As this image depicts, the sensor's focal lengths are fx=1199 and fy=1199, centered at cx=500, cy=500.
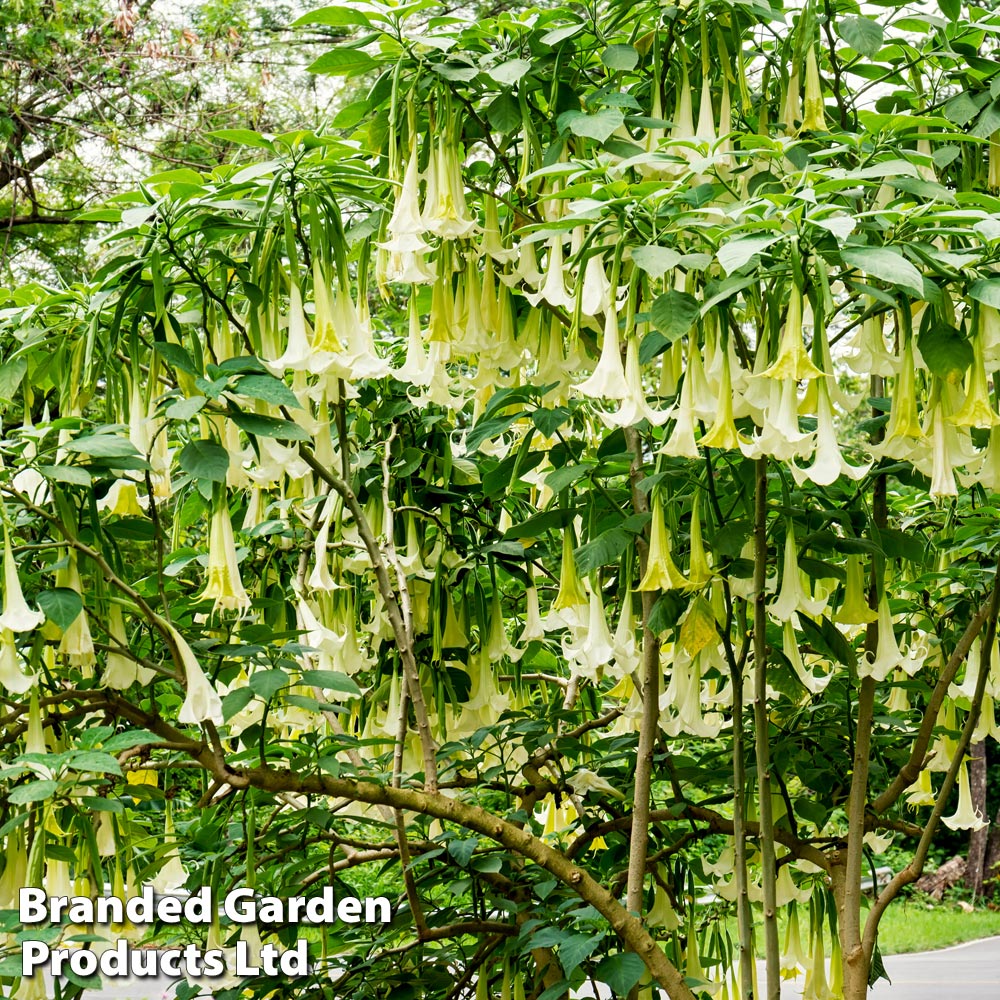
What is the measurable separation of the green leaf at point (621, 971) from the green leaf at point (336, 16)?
1.56 meters

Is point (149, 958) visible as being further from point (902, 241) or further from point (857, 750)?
point (902, 241)

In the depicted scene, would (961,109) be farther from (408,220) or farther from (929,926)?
(929,926)

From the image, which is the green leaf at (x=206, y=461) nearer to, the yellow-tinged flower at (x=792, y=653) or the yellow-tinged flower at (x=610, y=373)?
the yellow-tinged flower at (x=610, y=373)

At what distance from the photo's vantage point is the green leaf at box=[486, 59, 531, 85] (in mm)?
1763

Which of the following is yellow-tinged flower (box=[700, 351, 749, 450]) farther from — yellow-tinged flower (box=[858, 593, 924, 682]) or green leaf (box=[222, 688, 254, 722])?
green leaf (box=[222, 688, 254, 722])

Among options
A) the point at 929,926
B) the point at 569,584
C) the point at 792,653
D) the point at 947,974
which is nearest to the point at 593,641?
the point at 569,584

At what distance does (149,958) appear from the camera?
2.09 metres

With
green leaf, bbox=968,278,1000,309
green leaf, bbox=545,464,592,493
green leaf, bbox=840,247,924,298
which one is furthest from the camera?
green leaf, bbox=545,464,592,493

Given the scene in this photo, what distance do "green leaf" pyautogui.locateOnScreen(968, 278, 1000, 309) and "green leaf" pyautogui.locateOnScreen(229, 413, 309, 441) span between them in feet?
2.91

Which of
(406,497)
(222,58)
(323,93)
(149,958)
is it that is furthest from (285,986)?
(323,93)

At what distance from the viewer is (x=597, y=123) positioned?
68.6 inches

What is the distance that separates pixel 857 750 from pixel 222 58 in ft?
25.4

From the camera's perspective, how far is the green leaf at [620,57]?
1.80 m

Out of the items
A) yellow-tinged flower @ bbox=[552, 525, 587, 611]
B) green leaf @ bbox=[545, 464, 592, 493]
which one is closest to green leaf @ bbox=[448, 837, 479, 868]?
yellow-tinged flower @ bbox=[552, 525, 587, 611]
